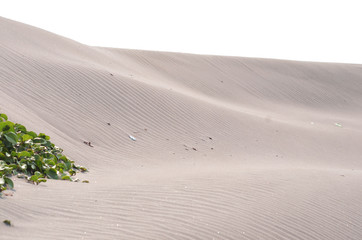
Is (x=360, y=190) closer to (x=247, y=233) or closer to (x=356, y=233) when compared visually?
(x=356, y=233)

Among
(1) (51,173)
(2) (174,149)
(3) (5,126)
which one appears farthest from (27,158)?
(2) (174,149)

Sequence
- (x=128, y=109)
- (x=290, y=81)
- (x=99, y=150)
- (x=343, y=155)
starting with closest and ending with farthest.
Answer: (x=99, y=150), (x=128, y=109), (x=343, y=155), (x=290, y=81)

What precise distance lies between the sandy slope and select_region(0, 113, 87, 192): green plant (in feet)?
1.06

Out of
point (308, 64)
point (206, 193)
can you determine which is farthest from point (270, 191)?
point (308, 64)

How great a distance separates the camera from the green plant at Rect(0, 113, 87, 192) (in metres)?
6.58

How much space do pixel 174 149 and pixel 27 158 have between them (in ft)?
17.3

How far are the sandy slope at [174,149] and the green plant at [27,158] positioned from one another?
322 millimetres

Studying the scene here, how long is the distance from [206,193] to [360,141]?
41.7ft

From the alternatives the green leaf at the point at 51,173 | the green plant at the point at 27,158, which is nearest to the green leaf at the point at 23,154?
the green plant at the point at 27,158

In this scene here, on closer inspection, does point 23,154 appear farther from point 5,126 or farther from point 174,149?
point 174,149

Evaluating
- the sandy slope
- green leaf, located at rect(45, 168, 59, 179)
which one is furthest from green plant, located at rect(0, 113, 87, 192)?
the sandy slope

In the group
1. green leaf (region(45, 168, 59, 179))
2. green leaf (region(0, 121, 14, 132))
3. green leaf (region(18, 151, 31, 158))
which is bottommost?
green leaf (region(45, 168, 59, 179))

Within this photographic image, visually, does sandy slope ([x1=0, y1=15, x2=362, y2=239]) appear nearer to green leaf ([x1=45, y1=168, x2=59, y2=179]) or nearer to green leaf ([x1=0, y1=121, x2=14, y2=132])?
green leaf ([x1=45, y1=168, x2=59, y2=179])

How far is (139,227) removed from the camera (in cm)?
490
